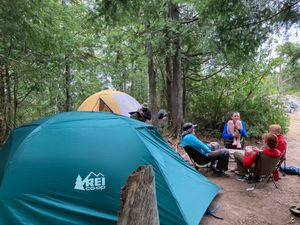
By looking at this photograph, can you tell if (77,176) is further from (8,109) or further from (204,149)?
(8,109)

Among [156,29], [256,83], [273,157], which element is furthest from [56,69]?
[256,83]

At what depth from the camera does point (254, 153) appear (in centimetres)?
486

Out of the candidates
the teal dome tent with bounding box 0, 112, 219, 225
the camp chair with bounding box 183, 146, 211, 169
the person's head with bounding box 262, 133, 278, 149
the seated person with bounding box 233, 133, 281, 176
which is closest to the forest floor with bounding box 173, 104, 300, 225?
the seated person with bounding box 233, 133, 281, 176

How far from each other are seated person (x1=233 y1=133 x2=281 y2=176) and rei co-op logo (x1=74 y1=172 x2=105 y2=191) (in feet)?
8.87

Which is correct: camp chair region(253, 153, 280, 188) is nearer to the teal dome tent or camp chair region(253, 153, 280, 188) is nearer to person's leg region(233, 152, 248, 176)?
person's leg region(233, 152, 248, 176)

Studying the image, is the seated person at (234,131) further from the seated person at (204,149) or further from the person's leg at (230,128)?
the seated person at (204,149)

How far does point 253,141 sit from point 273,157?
4.36 metres

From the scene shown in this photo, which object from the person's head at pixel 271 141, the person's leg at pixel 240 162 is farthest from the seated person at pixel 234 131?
the person's head at pixel 271 141

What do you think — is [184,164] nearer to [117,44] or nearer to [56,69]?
[56,69]

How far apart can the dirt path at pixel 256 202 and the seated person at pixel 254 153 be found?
0.91ft

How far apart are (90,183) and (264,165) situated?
2.93 m

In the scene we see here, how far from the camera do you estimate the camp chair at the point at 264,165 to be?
4.73m

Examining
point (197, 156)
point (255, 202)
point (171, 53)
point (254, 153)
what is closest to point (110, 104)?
point (171, 53)

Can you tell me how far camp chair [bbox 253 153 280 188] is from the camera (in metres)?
4.73
